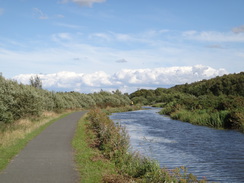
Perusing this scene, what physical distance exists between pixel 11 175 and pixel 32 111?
19821 millimetres

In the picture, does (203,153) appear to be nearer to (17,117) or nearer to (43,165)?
(43,165)

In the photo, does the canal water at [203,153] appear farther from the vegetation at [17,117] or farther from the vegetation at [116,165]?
the vegetation at [17,117]

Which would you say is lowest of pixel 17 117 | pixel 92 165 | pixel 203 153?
pixel 203 153

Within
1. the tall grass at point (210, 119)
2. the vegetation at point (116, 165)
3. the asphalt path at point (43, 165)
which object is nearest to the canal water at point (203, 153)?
the vegetation at point (116, 165)

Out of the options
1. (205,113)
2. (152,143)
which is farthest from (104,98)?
(152,143)

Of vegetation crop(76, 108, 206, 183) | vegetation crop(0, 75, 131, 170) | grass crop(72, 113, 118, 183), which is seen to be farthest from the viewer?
vegetation crop(0, 75, 131, 170)

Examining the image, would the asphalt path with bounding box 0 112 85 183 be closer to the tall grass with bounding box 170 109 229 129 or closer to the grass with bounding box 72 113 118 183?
the grass with bounding box 72 113 118 183

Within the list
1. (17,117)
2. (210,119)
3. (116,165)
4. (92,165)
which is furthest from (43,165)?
(210,119)

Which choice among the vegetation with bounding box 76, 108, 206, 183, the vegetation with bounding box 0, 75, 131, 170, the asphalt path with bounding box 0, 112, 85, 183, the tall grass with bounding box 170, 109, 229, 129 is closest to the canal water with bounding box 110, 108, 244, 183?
the vegetation with bounding box 76, 108, 206, 183

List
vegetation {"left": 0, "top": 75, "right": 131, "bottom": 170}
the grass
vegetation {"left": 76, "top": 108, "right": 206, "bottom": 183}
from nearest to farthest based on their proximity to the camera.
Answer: vegetation {"left": 76, "top": 108, "right": 206, "bottom": 183}
the grass
vegetation {"left": 0, "top": 75, "right": 131, "bottom": 170}

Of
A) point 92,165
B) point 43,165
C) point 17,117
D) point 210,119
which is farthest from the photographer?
point 210,119

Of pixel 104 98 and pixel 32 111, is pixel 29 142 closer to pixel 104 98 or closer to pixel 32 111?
pixel 32 111

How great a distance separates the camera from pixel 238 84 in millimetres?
74000

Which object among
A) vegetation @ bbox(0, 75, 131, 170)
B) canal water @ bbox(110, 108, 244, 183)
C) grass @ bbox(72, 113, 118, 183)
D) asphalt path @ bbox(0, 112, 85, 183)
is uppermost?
vegetation @ bbox(0, 75, 131, 170)
